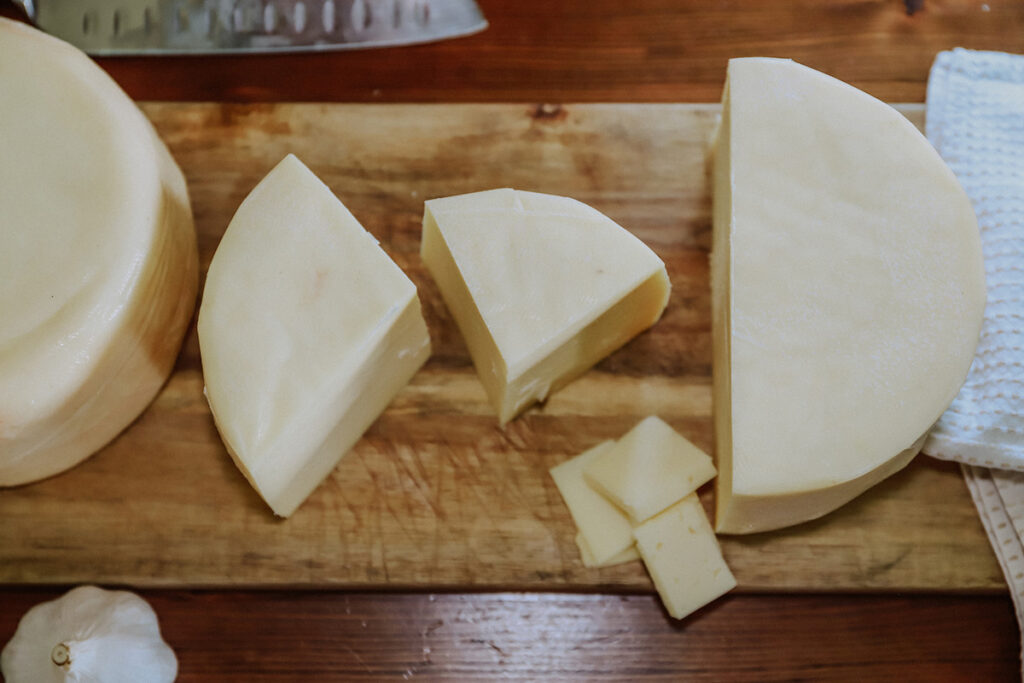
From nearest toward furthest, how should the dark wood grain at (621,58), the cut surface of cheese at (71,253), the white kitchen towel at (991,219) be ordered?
the cut surface of cheese at (71,253), the white kitchen towel at (991,219), the dark wood grain at (621,58)

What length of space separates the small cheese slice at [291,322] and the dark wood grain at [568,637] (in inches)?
11.7

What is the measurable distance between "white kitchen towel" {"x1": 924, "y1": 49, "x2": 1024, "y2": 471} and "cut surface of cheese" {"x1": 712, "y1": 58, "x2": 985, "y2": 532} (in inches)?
4.8

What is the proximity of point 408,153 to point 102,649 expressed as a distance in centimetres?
119

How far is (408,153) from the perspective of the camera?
186 cm

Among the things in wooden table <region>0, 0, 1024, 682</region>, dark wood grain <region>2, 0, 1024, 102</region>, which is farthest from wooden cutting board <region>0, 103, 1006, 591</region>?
dark wood grain <region>2, 0, 1024, 102</region>

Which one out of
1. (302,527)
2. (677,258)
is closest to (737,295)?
(677,258)

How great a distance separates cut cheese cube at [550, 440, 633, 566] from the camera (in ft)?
5.33

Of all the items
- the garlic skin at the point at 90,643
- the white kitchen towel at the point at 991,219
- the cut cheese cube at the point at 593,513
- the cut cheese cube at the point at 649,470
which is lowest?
the garlic skin at the point at 90,643

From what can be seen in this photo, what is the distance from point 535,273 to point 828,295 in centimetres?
55

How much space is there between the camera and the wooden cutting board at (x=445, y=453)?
5.37ft

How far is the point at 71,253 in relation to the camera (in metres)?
1.46

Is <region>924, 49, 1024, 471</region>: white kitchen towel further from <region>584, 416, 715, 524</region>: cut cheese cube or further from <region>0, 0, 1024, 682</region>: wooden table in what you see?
<region>584, 416, 715, 524</region>: cut cheese cube

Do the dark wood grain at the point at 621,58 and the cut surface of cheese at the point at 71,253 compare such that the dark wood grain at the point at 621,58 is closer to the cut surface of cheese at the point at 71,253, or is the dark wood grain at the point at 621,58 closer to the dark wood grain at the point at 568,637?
the cut surface of cheese at the point at 71,253

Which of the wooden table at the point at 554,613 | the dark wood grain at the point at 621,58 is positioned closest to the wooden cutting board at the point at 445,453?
the wooden table at the point at 554,613
